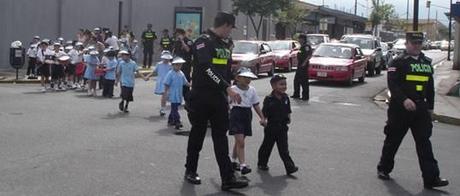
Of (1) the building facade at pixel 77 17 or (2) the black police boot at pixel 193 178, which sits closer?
(2) the black police boot at pixel 193 178

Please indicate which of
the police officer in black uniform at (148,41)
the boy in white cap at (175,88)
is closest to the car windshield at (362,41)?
the police officer in black uniform at (148,41)

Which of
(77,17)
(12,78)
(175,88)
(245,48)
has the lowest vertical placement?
(12,78)

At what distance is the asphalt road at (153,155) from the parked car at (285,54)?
12.9 meters

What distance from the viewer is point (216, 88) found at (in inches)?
270

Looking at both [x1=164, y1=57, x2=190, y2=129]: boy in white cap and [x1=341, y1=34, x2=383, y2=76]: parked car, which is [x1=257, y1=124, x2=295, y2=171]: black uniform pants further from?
[x1=341, y1=34, x2=383, y2=76]: parked car

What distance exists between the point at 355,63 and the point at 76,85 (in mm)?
9530

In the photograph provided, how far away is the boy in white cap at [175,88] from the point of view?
→ 38.0ft

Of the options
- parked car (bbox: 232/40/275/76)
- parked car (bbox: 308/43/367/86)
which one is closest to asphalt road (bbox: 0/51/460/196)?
parked car (bbox: 308/43/367/86)

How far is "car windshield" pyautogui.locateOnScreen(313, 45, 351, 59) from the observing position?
22.9m

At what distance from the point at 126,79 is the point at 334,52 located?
1093cm

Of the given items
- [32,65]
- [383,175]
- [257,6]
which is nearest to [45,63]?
[32,65]

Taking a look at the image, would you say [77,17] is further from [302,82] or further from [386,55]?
[386,55]

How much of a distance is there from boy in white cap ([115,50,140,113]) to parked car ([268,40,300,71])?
14001mm

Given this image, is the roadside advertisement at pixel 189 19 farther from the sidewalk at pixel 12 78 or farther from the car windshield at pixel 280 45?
the sidewalk at pixel 12 78
